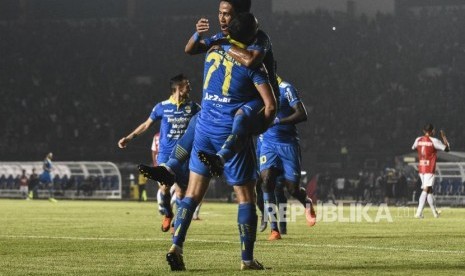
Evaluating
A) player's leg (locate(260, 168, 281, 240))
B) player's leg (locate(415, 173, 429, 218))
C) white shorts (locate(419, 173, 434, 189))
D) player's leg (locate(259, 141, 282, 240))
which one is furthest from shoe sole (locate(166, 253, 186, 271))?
white shorts (locate(419, 173, 434, 189))

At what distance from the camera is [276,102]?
8.59 metres

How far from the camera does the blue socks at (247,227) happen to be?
8617 mm

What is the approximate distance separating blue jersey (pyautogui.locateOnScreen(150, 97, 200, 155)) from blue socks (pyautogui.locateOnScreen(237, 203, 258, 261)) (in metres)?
7.10

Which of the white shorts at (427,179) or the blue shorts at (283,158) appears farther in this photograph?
the white shorts at (427,179)

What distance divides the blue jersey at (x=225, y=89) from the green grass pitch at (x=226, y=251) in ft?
4.15

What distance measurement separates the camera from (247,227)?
873 centimetres

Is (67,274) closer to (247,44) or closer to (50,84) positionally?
(247,44)

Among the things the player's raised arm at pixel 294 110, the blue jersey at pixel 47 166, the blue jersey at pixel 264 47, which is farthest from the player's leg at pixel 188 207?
the blue jersey at pixel 47 166

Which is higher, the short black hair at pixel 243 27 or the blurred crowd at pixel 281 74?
the short black hair at pixel 243 27

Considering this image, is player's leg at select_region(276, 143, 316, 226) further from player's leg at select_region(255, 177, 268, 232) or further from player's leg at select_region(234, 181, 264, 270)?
player's leg at select_region(234, 181, 264, 270)

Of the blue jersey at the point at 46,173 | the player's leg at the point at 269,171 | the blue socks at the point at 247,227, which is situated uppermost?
the blue socks at the point at 247,227

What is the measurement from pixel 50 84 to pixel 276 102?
50795 millimetres

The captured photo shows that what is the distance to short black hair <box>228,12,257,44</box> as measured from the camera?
8477 mm

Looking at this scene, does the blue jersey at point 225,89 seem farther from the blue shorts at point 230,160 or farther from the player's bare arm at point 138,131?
the player's bare arm at point 138,131
